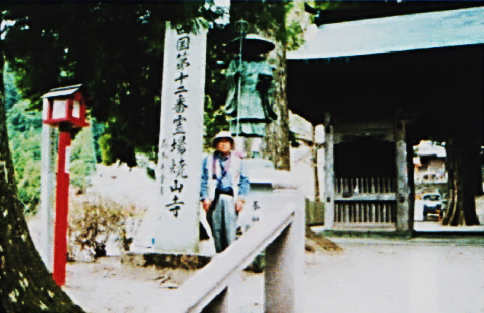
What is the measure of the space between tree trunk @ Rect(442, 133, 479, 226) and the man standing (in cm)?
1070

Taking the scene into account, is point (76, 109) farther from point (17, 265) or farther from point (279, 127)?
point (279, 127)

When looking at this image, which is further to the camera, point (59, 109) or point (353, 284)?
point (59, 109)

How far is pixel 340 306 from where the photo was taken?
13.5ft

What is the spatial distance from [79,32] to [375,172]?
29.1 feet

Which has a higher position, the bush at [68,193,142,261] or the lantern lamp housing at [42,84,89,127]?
the lantern lamp housing at [42,84,89,127]

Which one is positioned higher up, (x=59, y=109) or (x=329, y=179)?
(x=59, y=109)

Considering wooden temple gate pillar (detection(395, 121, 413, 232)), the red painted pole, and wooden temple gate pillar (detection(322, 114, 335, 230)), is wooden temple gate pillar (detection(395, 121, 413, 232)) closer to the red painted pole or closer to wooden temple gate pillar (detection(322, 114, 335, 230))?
wooden temple gate pillar (detection(322, 114, 335, 230))

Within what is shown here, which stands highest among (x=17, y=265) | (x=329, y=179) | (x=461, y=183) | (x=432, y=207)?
(x=329, y=179)

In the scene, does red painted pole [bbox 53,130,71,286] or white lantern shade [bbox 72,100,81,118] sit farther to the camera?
white lantern shade [bbox 72,100,81,118]

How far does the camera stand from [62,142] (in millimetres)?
5371

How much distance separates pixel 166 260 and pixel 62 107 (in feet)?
7.26

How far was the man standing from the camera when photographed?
5.40m

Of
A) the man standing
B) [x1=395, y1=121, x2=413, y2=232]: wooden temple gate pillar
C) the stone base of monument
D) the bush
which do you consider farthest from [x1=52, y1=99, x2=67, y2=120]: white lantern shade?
[x1=395, y1=121, x2=413, y2=232]: wooden temple gate pillar

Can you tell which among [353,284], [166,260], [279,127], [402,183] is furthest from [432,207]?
[166,260]
